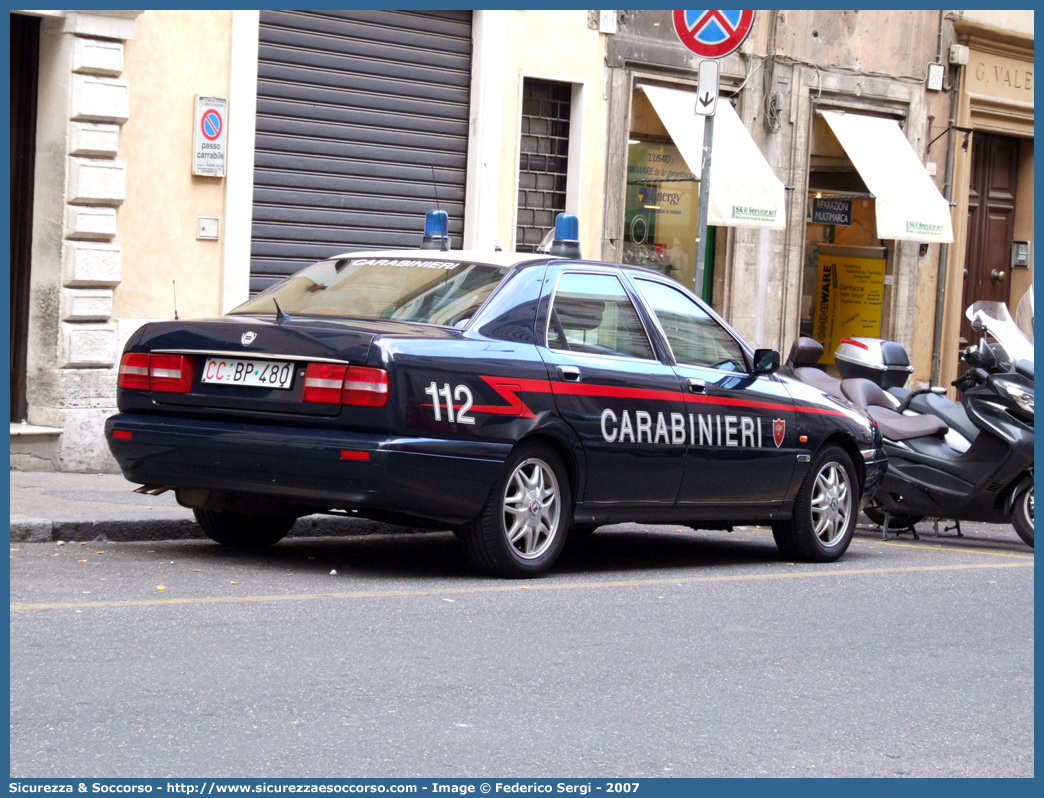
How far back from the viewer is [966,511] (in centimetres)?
1113

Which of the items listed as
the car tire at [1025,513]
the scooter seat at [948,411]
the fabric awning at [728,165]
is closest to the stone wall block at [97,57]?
the fabric awning at [728,165]

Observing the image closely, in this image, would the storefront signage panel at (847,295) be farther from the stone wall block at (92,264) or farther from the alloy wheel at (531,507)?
the alloy wheel at (531,507)

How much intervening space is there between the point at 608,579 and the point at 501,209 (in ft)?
25.9

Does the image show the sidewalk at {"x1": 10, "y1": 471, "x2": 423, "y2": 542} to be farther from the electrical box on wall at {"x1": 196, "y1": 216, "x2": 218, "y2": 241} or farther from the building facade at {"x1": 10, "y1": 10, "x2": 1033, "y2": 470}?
the electrical box on wall at {"x1": 196, "y1": 216, "x2": 218, "y2": 241}

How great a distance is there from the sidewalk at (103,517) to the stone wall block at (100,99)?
116 inches

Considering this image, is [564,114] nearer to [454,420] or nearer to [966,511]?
[966,511]

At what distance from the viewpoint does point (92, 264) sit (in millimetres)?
12062

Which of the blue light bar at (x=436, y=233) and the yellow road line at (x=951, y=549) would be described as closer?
the blue light bar at (x=436, y=233)

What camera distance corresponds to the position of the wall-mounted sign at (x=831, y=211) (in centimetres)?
1917

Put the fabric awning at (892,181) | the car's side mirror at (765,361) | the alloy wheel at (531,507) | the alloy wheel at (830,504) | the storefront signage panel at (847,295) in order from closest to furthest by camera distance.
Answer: the alloy wheel at (531,507)
the car's side mirror at (765,361)
the alloy wheel at (830,504)
the fabric awning at (892,181)
the storefront signage panel at (847,295)

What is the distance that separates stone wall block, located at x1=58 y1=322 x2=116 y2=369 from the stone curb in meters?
3.50

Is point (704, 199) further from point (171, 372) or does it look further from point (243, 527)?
point (171, 372)

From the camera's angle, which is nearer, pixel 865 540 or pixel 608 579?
pixel 608 579
